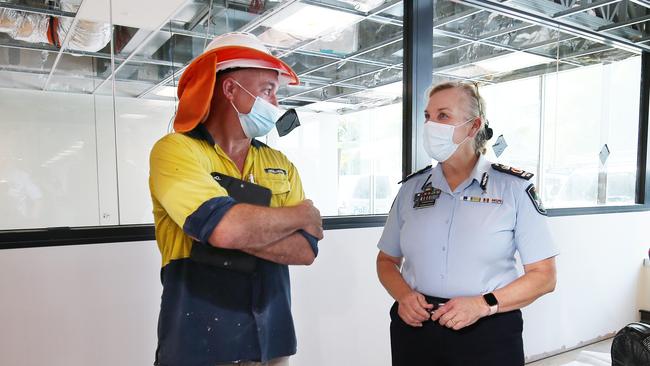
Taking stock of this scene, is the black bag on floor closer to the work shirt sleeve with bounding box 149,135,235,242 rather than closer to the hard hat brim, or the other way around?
the work shirt sleeve with bounding box 149,135,235,242

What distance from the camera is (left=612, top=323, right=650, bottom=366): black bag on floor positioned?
1153mm

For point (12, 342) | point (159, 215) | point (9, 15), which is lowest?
point (12, 342)

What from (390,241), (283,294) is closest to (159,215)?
(283,294)

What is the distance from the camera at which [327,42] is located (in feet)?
11.1

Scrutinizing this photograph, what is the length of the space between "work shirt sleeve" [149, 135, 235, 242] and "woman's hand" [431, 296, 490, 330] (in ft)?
2.44

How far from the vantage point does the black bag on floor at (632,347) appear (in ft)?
3.78

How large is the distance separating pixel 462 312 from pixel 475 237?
0.81 feet

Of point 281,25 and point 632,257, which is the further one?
point 632,257

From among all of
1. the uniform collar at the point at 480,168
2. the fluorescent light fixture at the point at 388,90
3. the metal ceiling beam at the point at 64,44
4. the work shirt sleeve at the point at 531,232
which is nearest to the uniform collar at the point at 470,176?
the uniform collar at the point at 480,168

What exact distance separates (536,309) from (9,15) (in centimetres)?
394

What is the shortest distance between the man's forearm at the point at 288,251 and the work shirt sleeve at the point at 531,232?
697mm

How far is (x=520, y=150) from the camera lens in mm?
3855

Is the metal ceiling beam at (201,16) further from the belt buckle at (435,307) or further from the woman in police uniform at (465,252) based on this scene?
the belt buckle at (435,307)

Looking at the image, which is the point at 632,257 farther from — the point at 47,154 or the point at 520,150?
the point at 47,154
